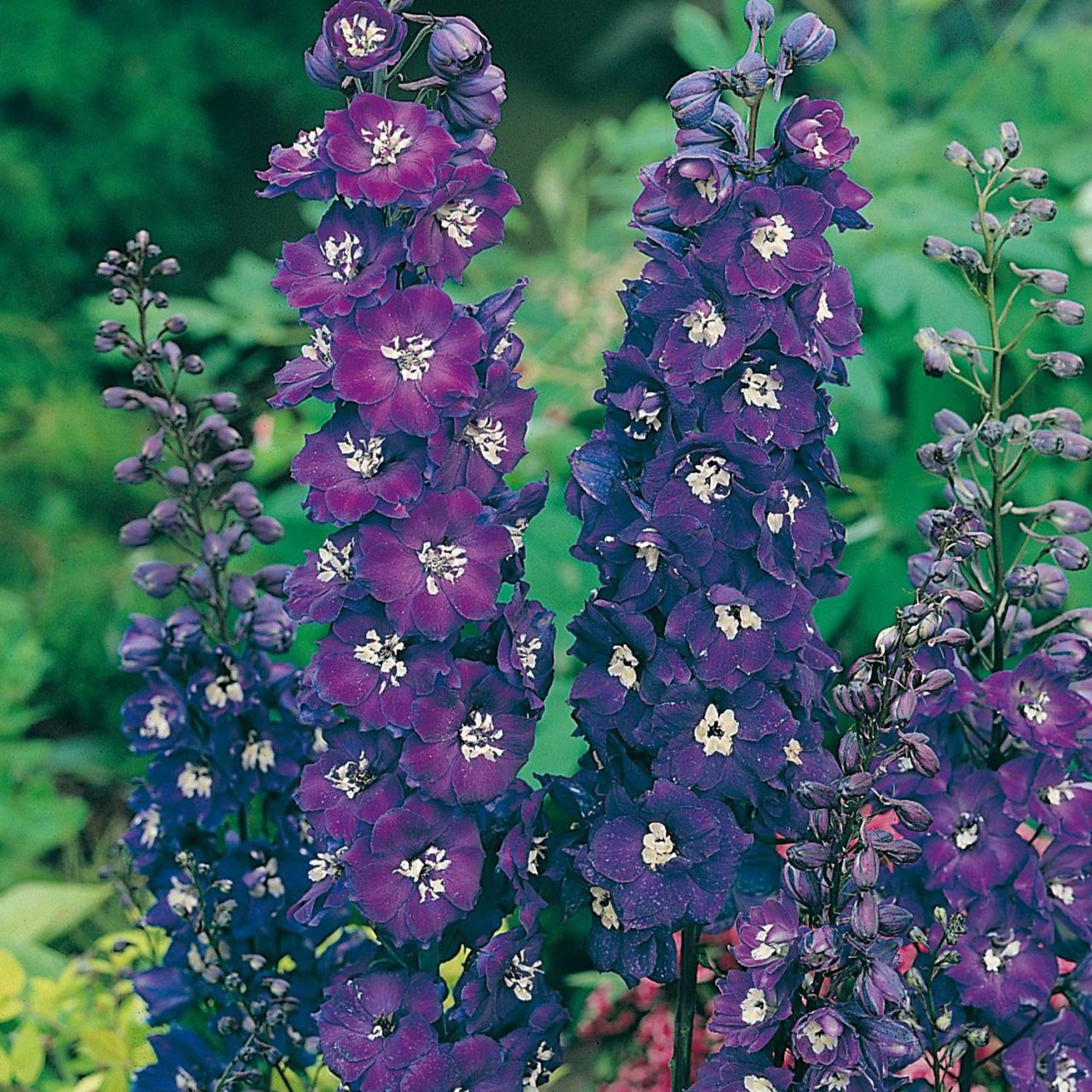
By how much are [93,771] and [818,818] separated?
2355 mm

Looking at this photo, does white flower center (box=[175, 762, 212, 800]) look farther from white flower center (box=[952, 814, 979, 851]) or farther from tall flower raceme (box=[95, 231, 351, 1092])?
white flower center (box=[952, 814, 979, 851])

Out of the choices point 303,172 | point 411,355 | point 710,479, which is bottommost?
point 710,479

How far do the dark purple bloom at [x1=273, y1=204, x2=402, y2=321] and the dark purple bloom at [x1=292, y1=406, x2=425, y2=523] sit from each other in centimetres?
9

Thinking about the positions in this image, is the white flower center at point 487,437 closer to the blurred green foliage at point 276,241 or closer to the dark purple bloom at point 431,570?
the dark purple bloom at point 431,570

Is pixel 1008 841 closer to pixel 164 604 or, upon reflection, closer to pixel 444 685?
pixel 444 685

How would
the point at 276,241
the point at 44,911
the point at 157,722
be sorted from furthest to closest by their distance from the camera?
the point at 276,241 < the point at 44,911 < the point at 157,722

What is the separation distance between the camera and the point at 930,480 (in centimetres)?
230

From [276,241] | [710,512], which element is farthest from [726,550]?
[276,241]

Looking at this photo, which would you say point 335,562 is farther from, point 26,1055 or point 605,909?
Answer: point 26,1055

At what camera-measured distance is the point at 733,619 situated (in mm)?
1163

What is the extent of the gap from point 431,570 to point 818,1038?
18.2 inches

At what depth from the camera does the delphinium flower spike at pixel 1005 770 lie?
1.25 metres

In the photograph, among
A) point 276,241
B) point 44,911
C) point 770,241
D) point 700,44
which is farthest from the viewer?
point 276,241

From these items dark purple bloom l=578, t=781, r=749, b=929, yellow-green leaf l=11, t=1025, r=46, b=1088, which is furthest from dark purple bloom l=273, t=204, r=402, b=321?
yellow-green leaf l=11, t=1025, r=46, b=1088
